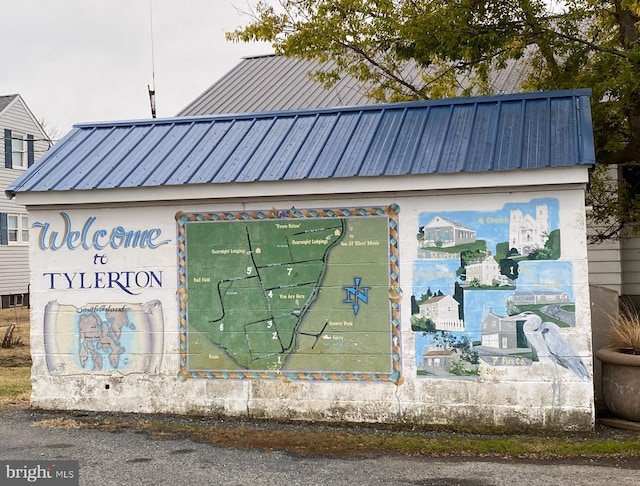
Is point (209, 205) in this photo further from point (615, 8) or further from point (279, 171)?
point (615, 8)

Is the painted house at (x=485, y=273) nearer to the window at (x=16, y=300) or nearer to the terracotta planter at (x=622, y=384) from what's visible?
the terracotta planter at (x=622, y=384)

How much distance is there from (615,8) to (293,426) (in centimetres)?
698

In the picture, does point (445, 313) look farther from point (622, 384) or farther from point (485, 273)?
point (622, 384)

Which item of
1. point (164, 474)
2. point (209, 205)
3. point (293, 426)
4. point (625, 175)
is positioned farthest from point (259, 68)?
point (164, 474)

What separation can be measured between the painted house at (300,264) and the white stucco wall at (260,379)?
0.02m

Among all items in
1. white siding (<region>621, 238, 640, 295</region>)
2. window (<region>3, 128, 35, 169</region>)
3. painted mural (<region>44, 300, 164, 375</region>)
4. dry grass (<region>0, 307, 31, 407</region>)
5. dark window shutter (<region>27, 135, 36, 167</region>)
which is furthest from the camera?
dark window shutter (<region>27, 135, 36, 167</region>)

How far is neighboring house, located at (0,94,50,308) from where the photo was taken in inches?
1153

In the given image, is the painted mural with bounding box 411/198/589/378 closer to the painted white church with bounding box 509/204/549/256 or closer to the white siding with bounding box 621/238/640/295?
the painted white church with bounding box 509/204/549/256

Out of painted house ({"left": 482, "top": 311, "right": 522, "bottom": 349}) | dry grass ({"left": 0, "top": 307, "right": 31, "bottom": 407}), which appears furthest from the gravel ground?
dry grass ({"left": 0, "top": 307, "right": 31, "bottom": 407})

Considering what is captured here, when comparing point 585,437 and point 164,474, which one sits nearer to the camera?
point 164,474

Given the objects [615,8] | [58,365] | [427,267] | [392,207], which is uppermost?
[615,8]

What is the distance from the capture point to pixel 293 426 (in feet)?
29.2

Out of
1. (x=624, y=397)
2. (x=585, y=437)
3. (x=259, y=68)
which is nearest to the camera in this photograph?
(x=585, y=437)

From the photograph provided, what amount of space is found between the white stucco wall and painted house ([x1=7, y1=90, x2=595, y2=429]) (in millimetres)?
17
